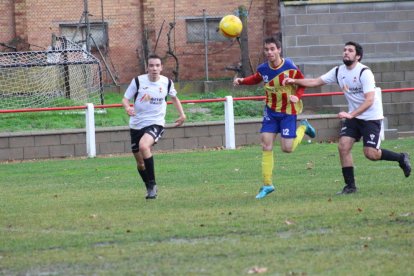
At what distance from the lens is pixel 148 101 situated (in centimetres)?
1377

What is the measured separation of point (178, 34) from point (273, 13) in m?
2.73

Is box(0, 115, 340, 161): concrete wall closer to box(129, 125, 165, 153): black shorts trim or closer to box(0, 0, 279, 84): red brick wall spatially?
box(0, 0, 279, 84): red brick wall

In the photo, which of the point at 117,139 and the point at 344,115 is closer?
the point at 344,115

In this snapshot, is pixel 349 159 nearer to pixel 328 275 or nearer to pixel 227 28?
pixel 227 28

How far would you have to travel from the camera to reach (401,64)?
27578 millimetres

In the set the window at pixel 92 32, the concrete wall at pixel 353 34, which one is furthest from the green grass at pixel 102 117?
the window at pixel 92 32

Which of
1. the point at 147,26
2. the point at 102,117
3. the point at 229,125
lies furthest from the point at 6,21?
the point at 229,125

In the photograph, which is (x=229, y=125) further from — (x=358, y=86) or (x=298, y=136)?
(x=358, y=86)

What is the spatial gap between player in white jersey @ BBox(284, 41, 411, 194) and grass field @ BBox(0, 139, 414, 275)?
515 mm

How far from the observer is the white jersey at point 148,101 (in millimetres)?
13781

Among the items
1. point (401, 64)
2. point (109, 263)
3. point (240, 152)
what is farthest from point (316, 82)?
point (401, 64)

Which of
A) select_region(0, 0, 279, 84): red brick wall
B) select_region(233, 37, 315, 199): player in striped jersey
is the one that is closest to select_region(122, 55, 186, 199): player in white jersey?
select_region(233, 37, 315, 199): player in striped jersey

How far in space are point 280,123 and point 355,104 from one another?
971 millimetres

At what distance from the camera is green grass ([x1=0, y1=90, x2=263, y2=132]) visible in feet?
81.8
